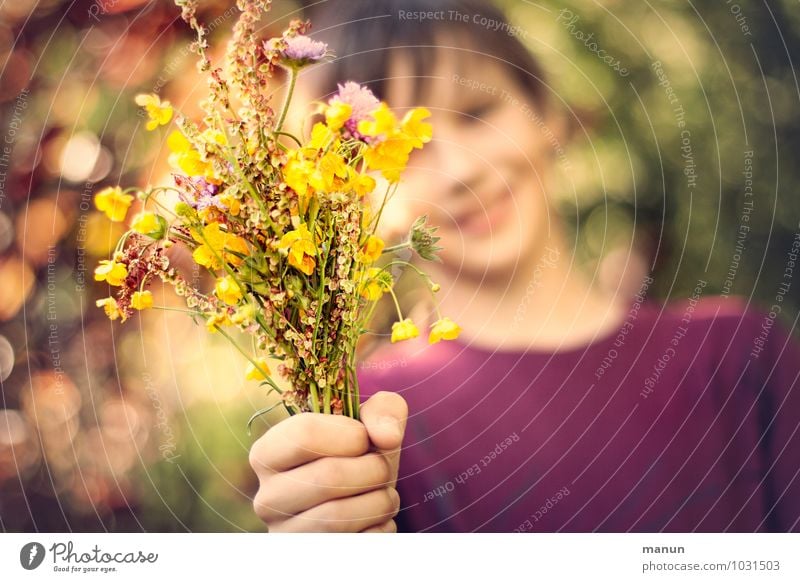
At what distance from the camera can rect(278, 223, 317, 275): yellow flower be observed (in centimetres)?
89

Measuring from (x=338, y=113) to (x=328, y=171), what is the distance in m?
0.07

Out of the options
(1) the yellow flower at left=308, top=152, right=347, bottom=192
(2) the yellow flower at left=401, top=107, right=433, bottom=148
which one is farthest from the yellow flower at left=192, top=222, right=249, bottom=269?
(2) the yellow flower at left=401, top=107, right=433, bottom=148

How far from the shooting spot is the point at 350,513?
1.02 metres

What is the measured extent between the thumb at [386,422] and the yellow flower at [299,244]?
215mm

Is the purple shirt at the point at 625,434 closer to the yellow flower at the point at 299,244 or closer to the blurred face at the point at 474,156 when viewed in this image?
the blurred face at the point at 474,156

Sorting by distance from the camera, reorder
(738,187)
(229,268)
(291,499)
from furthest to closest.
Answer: (738,187), (291,499), (229,268)

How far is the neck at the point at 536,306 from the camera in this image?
1191 mm

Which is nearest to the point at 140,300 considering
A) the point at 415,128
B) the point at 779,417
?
the point at 415,128

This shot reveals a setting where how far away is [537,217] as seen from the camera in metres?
A: 1.20

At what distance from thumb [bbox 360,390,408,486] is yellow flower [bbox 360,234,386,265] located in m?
0.19

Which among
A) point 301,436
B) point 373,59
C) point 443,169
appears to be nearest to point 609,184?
point 443,169

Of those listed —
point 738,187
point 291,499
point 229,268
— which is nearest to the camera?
point 229,268
